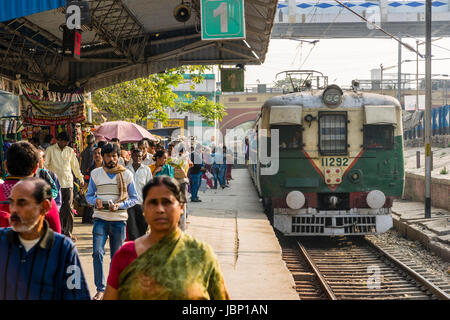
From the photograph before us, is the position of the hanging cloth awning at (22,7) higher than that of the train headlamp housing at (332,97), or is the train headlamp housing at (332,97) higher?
the hanging cloth awning at (22,7)

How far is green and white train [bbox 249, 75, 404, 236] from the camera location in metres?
10.7

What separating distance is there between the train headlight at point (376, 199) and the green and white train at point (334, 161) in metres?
0.08

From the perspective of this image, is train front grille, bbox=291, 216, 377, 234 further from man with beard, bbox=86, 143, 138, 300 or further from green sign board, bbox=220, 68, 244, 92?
man with beard, bbox=86, 143, 138, 300

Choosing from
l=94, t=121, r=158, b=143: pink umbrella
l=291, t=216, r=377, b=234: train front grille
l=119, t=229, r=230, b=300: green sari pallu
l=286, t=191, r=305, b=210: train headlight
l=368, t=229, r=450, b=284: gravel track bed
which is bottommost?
l=368, t=229, r=450, b=284: gravel track bed

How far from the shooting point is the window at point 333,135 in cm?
1088

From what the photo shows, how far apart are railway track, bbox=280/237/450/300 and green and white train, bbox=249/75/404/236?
19.8 inches

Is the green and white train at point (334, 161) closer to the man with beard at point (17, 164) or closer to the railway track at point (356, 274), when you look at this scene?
the railway track at point (356, 274)

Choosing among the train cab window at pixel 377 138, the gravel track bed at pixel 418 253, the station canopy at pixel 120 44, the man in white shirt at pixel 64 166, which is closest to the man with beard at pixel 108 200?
the man in white shirt at pixel 64 166

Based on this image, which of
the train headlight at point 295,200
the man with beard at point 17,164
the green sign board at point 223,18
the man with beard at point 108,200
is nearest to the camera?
the man with beard at point 17,164

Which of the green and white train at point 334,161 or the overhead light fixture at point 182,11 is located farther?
the green and white train at point 334,161

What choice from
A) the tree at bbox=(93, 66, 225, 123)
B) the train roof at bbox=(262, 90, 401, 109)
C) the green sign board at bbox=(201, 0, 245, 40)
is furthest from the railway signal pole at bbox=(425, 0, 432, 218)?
the tree at bbox=(93, 66, 225, 123)

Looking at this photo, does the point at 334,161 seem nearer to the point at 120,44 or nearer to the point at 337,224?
the point at 337,224

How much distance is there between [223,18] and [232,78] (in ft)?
17.2
